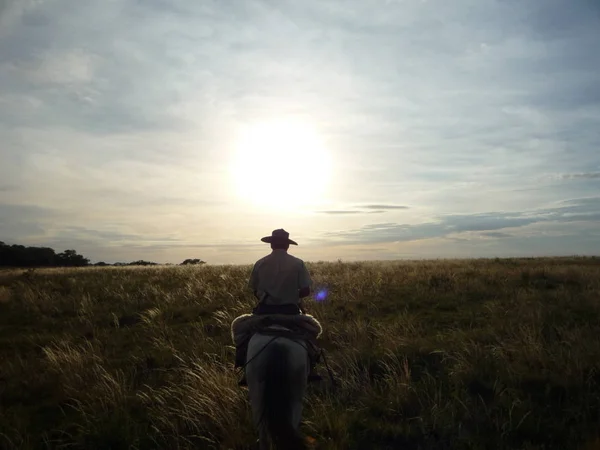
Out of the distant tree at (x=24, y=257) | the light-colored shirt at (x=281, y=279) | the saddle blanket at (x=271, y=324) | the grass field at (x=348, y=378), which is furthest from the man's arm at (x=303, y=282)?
the distant tree at (x=24, y=257)

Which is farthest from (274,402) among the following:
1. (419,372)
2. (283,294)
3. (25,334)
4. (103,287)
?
(103,287)

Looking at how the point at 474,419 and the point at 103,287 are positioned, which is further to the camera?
the point at 103,287

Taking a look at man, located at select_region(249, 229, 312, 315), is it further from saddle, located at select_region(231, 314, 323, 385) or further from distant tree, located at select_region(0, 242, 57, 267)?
distant tree, located at select_region(0, 242, 57, 267)

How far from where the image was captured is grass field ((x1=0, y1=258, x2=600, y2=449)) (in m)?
6.16

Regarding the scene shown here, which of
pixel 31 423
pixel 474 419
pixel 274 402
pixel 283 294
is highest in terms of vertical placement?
pixel 283 294

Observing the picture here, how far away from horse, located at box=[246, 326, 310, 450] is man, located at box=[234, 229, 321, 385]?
842 millimetres

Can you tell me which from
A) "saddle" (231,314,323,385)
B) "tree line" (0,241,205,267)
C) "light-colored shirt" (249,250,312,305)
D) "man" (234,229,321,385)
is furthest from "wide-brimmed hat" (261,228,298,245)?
"tree line" (0,241,205,267)

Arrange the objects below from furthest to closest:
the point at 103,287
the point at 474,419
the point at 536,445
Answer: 1. the point at 103,287
2. the point at 474,419
3. the point at 536,445

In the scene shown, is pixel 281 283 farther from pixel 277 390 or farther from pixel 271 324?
pixel 277 390

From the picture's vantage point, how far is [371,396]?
23.7ft

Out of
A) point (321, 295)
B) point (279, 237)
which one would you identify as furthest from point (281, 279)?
point (321, 295)

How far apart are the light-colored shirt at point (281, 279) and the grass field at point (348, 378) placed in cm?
172

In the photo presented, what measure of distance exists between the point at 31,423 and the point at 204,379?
108 inches

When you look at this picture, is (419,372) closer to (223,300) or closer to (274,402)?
(274,402)
